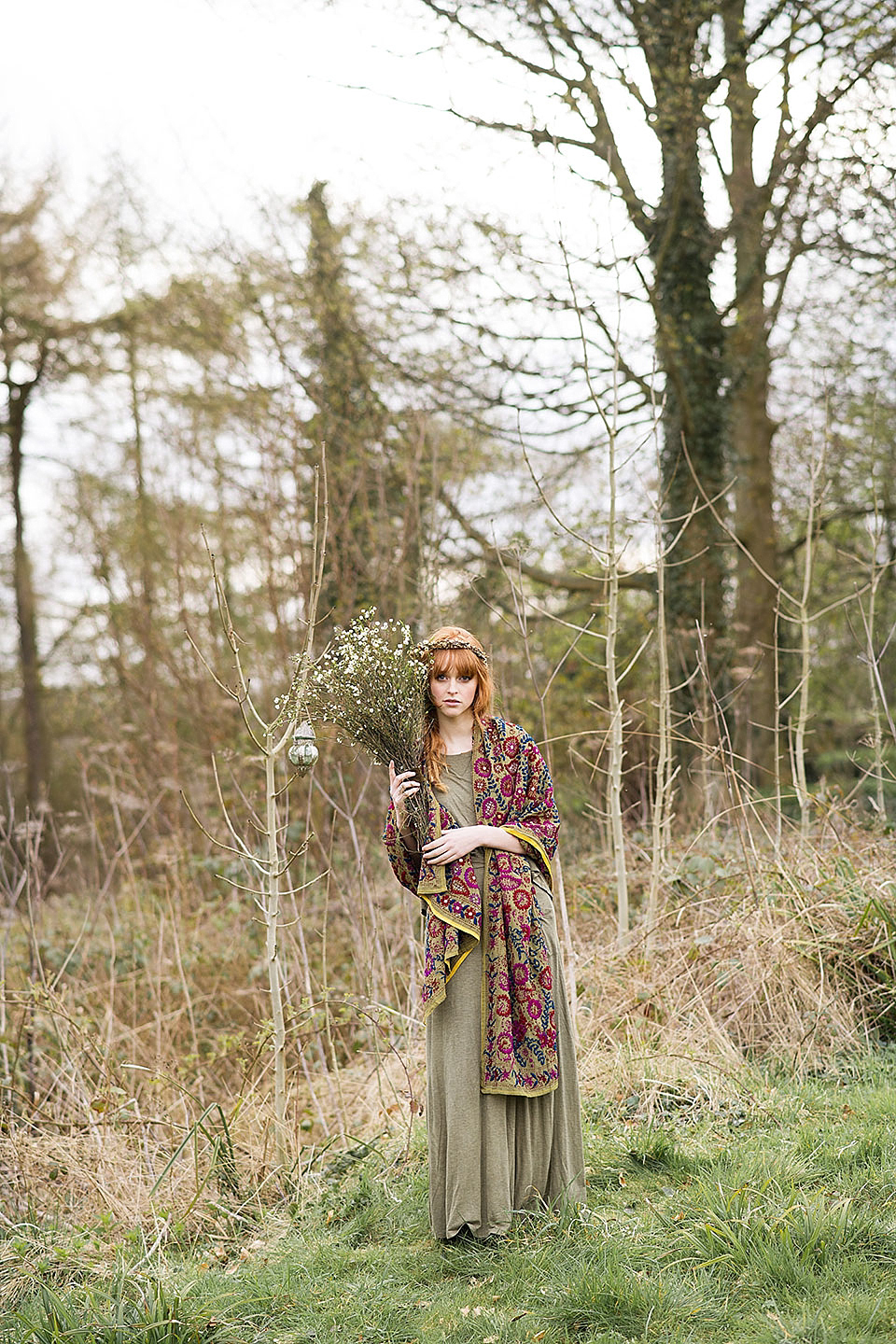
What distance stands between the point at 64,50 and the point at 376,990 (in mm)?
10553

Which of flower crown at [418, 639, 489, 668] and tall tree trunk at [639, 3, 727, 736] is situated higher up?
tall tree trunk at [639, 3, 727, 736]

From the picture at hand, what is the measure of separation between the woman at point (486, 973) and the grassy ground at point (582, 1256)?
17 centimetres

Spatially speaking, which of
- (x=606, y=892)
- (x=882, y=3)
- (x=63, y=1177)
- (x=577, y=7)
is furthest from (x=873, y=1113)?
(x=577, y=7)

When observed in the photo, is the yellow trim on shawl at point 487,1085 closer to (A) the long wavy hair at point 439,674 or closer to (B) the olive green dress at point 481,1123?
(B) the olive green dress at point 481,1123

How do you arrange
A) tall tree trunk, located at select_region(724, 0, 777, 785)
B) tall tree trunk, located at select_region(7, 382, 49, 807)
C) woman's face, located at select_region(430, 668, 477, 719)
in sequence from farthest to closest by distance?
tall tree trunk, located at select_region(7, 382, 49, 807) < tall tree trunk, located at select_region(724, 0, 777, 785) < woman's face, located at select_region(430, 668, 477, 719)

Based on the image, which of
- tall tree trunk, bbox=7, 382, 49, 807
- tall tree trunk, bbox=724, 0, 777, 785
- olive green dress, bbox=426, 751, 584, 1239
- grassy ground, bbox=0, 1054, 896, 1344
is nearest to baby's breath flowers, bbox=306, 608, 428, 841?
olive green dress, bbox=426, 751, 584, 1239

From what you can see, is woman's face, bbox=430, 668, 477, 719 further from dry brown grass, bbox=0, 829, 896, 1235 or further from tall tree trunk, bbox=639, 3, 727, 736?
tall tree trunk, bbox=639, 3, 727, 736

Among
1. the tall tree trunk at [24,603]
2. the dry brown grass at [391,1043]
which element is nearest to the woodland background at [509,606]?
the dry brown grass at [391,1043]

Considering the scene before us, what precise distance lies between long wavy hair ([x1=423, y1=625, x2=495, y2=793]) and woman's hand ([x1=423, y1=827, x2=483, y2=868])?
177mm

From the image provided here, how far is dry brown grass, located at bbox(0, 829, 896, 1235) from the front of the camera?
13.4ft

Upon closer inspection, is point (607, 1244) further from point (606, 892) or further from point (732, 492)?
point (732, 492)

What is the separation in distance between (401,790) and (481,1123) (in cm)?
104

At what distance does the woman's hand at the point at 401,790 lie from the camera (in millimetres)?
3221

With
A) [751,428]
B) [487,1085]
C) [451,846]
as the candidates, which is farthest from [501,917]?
[751,428]
